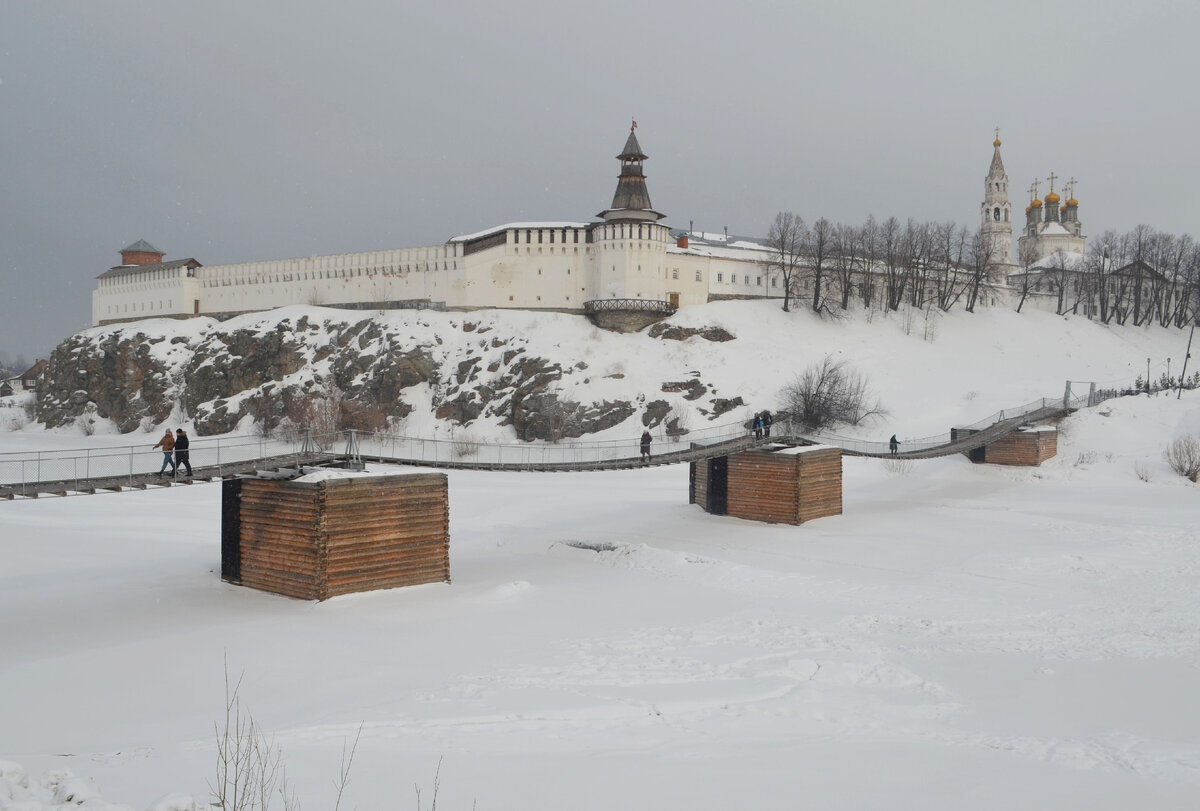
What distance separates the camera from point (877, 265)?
2506 inches

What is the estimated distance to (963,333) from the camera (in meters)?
60.6

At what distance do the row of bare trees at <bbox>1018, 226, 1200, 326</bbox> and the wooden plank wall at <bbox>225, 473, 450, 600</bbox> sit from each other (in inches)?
2470

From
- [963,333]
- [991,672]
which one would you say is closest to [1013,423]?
[963,333]

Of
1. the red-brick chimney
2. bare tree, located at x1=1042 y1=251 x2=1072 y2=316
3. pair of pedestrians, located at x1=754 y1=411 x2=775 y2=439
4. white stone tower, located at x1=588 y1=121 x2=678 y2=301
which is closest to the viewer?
pair of pedestrians, located at x1=754 y1=411 x2=775 y2=439

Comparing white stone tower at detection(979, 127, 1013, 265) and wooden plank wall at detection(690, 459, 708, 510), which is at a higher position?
white stone tower at detection(979, 127, 1013, 265)

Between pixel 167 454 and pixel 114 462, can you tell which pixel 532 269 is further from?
pixel 114 462

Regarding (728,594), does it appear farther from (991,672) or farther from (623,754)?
(623,754)

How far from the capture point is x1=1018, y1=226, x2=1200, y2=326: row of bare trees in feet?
234

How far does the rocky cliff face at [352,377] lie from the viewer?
4822 centimetres

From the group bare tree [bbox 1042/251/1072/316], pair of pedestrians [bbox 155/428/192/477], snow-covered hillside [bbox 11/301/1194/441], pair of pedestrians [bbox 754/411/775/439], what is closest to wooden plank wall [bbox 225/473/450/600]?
pair of pedestrians [bbox 155/428/192/477]

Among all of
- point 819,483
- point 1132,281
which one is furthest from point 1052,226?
point 819,483

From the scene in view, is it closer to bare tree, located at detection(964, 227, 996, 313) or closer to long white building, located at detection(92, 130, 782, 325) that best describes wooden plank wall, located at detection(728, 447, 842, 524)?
long white building, located at detection(92, 130, 782, 325)

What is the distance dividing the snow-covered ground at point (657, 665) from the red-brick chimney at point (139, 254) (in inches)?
2247

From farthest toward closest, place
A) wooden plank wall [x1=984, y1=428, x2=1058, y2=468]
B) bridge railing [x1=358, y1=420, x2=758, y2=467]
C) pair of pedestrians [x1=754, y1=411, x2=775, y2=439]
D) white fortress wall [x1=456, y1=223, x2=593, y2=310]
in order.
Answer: white fortress wall [x1=456, y1=223, x2=593, y2=310], wooden plank wall [x1=984, y1=428, x2=1058, y2=468], pair of pedestrians [x1=754, y1=411, x2=775, y2=439], bridge railing [x1=358, y1=420, x2=758, y2=467]
